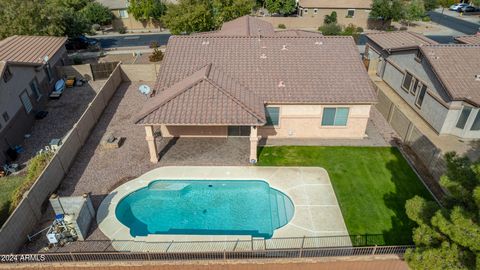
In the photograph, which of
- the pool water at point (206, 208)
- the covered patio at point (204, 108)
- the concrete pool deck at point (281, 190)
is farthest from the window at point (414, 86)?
the pool water at point (206, 208)

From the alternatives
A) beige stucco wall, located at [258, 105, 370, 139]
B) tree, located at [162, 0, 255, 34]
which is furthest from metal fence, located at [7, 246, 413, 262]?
tree, located at [162, 0, 255, 34]

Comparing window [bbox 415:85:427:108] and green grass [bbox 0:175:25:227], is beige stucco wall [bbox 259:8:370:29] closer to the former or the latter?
window [bbox 415:85:427:108]

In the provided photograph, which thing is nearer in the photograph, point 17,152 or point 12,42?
point 17,152

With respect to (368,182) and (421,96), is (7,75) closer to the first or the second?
(368,182)

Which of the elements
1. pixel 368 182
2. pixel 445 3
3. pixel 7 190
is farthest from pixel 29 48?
pixel 445 3

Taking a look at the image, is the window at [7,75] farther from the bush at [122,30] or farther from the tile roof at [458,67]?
the tile roof at [458,67]

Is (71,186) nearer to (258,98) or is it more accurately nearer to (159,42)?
(258,98)

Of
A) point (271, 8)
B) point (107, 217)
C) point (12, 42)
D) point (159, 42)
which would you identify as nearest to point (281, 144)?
point (107, 217)
